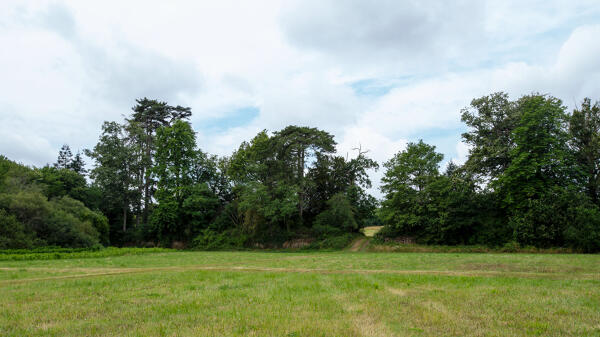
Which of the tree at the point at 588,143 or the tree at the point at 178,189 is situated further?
the tree at the point at 178,189

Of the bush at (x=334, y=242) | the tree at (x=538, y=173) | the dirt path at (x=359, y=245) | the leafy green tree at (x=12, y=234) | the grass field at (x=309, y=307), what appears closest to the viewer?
the grass field at (x=309, y=307)

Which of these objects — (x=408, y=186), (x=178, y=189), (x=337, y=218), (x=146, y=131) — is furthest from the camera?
(x=146, y=131)

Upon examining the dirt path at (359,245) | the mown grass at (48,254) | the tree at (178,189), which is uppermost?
the tree at (178,189)

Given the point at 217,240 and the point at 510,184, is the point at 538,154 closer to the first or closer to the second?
the point at 510,184

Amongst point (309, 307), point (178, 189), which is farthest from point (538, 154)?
point (178, 189)

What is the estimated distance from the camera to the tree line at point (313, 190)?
30.6m

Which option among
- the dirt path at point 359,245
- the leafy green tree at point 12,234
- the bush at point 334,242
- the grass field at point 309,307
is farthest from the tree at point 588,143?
the leafy green tree at point 12,234

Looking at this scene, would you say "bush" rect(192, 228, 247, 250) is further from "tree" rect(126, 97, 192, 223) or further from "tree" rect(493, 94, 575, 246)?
"tree" rect(493, 94, 575, 246)

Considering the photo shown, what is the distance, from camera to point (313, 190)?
147ft

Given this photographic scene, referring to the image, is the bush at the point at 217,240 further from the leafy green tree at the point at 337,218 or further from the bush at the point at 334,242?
the leafy green tree at the point at 337,218

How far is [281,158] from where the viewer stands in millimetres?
42625

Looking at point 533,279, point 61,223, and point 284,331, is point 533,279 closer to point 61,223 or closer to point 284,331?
point 284,331

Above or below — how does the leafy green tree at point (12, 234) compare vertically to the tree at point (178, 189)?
below

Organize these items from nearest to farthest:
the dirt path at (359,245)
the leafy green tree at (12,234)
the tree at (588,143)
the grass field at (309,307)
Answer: the grass field at (309,307) < the leafy green tree at (12,234) < the tree at (588,143) < the dirt path at (359,245)
